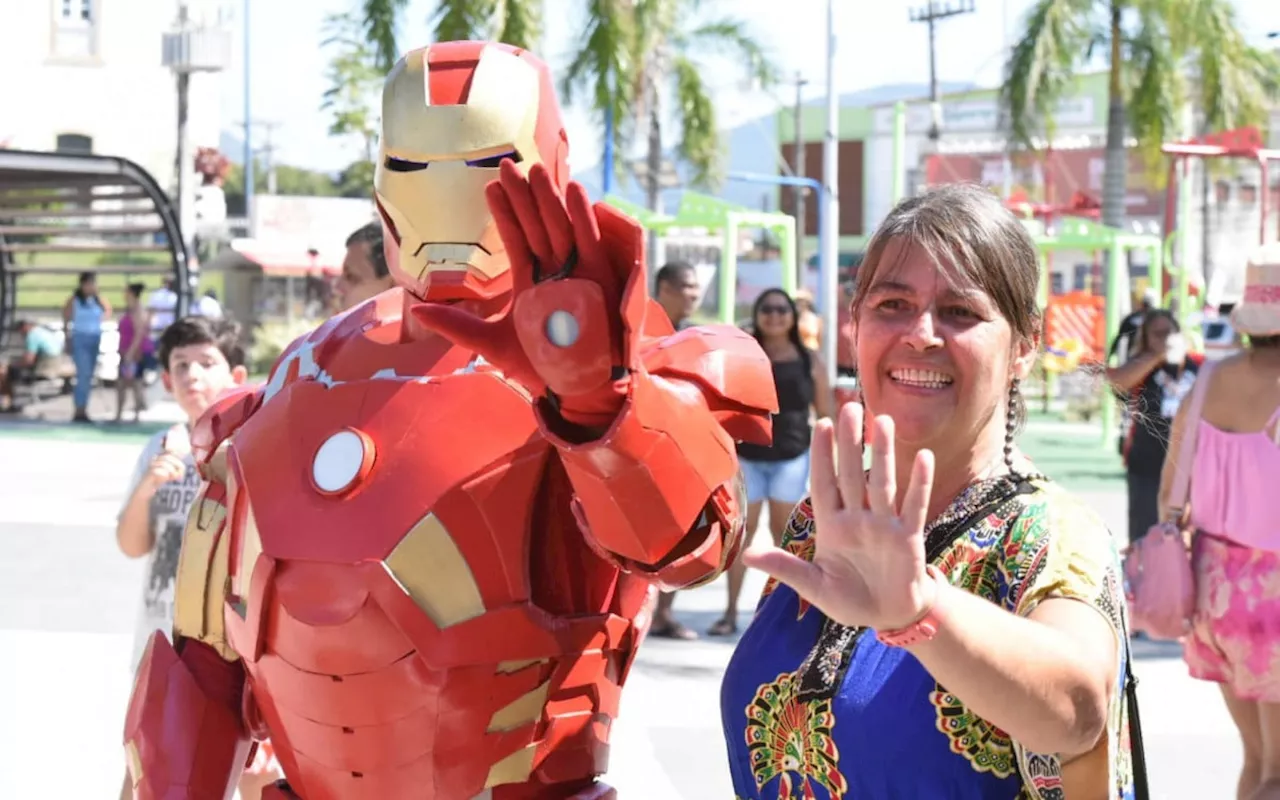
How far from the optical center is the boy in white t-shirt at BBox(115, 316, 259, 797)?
367cm

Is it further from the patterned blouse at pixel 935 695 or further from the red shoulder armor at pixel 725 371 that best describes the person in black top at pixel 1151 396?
the patterned blouse at pixel 935 695

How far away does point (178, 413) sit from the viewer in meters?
17.1

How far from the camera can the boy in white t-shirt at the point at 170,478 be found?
12.0ft

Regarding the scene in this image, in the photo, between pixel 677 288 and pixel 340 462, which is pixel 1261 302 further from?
pixel 340 462

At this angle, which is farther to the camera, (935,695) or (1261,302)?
(1261,302)

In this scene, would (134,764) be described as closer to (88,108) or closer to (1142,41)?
(1142,41)

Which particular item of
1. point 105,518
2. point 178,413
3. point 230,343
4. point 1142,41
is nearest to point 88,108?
point 178,413

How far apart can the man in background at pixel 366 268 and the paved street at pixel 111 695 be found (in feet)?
6.29

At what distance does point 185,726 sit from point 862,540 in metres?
1.52

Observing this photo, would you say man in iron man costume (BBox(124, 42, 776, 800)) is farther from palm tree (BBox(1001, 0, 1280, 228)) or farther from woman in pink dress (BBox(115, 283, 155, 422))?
palm tree (BBox(1001, 0, 1280, 228))

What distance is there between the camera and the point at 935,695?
1618 mm

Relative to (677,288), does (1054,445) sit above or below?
below

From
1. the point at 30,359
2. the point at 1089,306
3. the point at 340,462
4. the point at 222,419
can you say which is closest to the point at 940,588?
the point at 340,462

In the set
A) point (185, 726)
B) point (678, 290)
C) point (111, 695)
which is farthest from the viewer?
point (678, 290)
